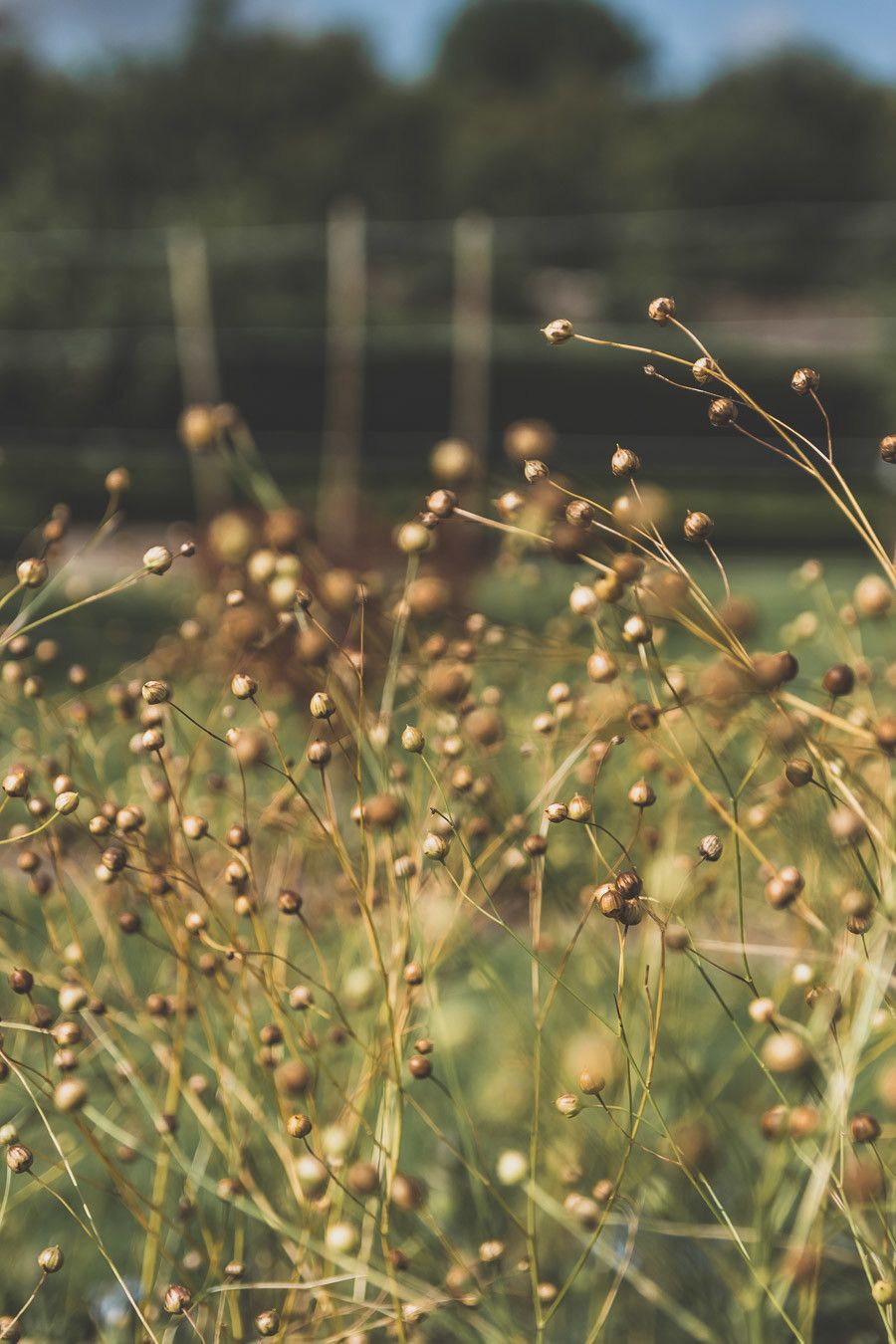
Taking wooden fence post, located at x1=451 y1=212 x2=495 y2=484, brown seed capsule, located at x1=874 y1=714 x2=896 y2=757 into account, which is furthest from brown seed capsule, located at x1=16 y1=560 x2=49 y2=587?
wooden fence post, located at x1=451 y1=212 x2=495 y2=484

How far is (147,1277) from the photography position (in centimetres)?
78

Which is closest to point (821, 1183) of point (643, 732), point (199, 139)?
point (643, 732)

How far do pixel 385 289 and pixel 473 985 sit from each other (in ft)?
42.2

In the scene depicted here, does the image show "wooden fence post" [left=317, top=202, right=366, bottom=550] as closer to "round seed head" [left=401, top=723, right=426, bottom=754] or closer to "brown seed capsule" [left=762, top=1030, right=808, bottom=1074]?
"round seed head" [left=401, top=723, right=426, bottom=754]

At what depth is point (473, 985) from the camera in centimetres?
143

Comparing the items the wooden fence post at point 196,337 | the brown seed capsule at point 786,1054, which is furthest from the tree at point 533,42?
the brown seed capsule at point 786,1054

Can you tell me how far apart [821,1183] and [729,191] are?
25094 millimetres

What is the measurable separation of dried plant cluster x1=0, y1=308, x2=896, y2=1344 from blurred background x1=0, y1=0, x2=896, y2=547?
9.27 ft

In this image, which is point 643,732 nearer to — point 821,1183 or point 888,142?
point 821,1183

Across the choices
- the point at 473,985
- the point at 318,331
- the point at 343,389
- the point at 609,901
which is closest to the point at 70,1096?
the point at 609,901

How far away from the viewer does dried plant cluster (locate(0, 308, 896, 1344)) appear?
693mm

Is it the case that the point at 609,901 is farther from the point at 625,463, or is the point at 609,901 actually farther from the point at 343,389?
the point at 343,389

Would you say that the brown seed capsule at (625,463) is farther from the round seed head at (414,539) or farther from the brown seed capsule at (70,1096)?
the brown seed capsule at (70,1096)

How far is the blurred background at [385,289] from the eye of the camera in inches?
375
